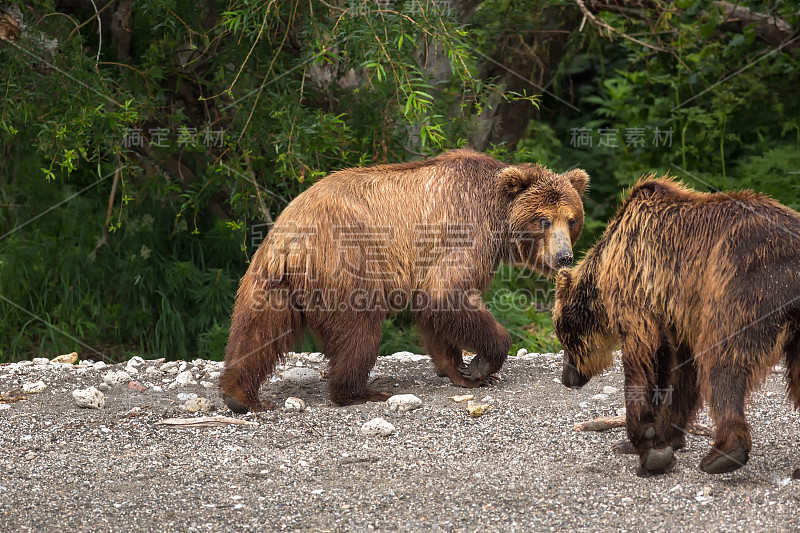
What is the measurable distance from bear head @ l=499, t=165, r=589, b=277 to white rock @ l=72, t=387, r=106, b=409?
2.72 meters

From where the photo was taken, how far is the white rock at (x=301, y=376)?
627cm

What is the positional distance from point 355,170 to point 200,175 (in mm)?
2226

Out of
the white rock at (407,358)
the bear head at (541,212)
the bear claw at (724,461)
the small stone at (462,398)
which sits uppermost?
the bear head at (541,212)

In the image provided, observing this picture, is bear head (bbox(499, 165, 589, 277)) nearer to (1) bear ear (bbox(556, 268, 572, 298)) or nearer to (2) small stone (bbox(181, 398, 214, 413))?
(1) bear ear (bbox(556, 268, 572, 298))

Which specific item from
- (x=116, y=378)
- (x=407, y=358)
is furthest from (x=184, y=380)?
(x=407, y=358)

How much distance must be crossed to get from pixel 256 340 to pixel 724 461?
8.76ft

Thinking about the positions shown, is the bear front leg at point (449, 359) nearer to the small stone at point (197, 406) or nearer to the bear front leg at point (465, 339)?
the bear front leg at point (465, 339)

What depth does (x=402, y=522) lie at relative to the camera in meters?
3.72

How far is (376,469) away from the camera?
173 inches

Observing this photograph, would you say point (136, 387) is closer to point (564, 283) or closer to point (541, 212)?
point (541, 212)

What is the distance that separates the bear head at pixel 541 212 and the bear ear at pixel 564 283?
3.67 feet

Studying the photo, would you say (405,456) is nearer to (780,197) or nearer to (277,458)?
(277,458)

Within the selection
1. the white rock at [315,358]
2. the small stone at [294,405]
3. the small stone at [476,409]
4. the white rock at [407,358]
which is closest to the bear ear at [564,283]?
the small stone at [476,409]

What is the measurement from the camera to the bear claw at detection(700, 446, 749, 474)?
381 cm
